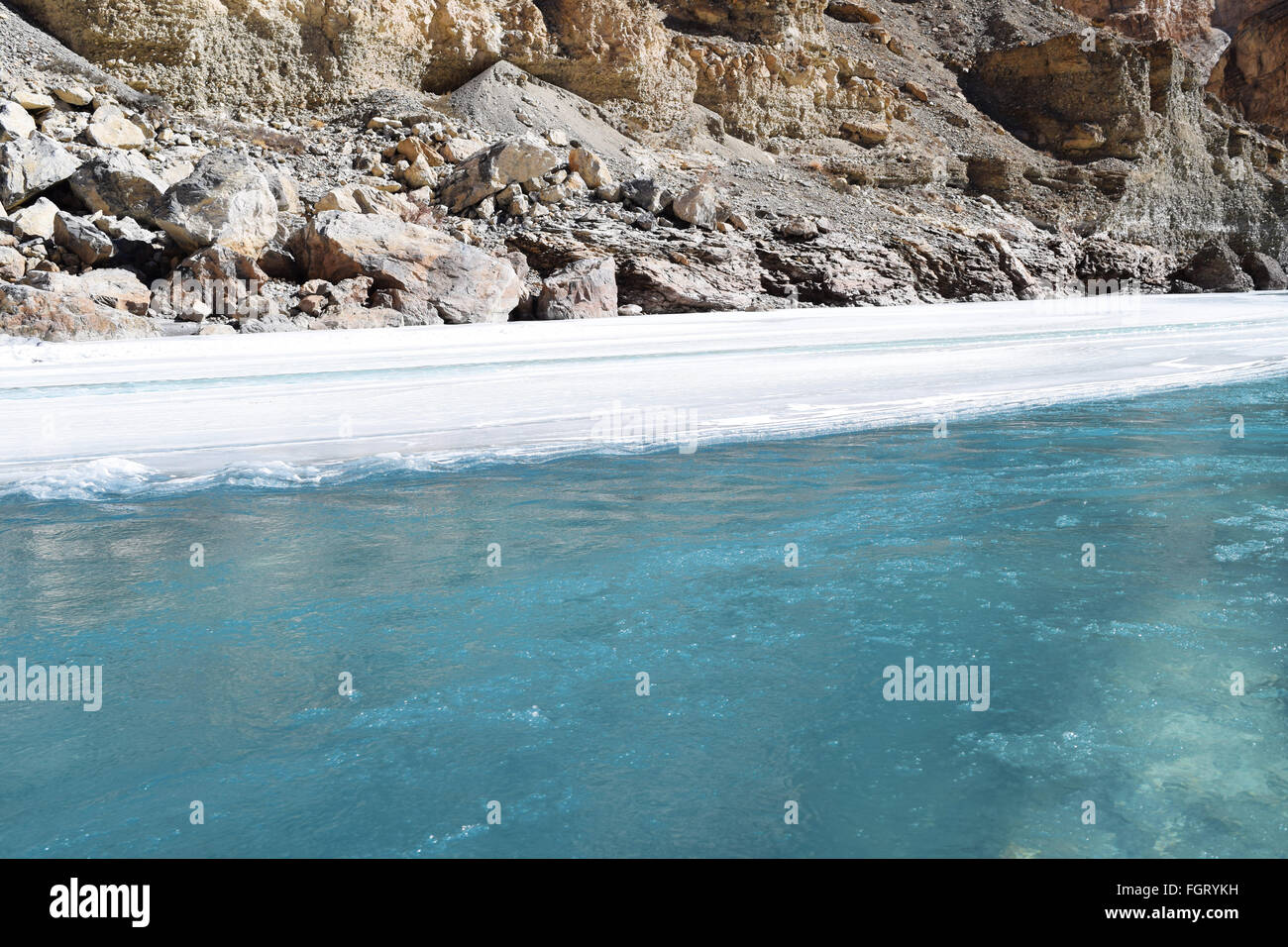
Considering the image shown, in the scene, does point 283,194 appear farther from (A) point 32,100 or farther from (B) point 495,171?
(A) point 32,100

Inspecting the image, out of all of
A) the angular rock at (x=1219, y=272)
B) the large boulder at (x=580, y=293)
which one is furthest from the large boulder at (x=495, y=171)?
the angular rock at (x=1219, y=272)

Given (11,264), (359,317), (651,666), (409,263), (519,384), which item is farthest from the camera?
(409,263)

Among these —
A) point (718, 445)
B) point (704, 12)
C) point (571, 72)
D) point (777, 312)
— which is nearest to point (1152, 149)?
point (704, 12)

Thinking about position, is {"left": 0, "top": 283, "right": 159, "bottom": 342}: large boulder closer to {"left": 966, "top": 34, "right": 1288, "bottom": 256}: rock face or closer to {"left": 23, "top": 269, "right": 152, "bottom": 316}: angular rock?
{"left": 23, "top": 269, "right": 152, "bottom": 316}: angular rock

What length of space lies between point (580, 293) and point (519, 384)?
6872 mm

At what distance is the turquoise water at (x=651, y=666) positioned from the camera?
222 cm

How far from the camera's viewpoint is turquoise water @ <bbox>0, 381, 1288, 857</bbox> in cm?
222

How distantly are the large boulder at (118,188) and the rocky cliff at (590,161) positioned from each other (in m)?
0.04

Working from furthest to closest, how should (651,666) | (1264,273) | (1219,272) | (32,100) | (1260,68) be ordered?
(1260,68) → (1264,273) → (1219,272) → (32,100) → (651,666)

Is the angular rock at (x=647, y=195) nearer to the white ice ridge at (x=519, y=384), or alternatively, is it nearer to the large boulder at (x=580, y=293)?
the large boulder at (x=580, y=293)

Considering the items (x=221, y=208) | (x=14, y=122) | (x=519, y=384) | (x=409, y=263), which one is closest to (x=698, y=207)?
(x=409, y=263)

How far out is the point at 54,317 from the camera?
1105 centimetres

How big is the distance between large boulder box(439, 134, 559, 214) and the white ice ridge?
18.9 feet

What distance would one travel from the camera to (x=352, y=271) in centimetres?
1361
